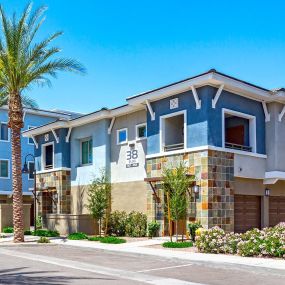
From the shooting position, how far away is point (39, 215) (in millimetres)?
33562

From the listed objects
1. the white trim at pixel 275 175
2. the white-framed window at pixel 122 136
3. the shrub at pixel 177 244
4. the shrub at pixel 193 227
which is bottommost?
the shrub at pixel 177 244

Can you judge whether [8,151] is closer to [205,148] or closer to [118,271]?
[205,148]

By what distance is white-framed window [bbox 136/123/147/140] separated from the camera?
26391 mm

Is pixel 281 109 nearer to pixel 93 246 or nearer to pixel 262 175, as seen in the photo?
pixel 262 175

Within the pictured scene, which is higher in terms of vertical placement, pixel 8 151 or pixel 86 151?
pixel 8 151

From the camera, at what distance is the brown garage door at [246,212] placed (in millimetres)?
23562

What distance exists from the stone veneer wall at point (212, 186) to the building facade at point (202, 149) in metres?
0.04

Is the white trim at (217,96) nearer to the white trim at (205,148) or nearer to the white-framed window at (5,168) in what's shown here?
the white trim at (205,148)

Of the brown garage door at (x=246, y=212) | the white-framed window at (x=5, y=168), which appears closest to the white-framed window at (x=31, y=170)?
the white-framed window at (x=5, y=168)

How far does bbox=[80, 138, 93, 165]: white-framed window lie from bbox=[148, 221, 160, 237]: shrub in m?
8.26

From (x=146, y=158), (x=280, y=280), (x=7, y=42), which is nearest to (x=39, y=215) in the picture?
(x=146, y=158)

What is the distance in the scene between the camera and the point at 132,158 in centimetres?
2680

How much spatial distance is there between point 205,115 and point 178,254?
699cm

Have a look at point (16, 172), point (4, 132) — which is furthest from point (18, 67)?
point (4, 132)
